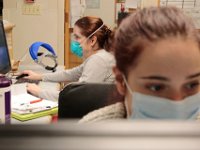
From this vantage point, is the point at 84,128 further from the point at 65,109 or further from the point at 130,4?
the point at 130,4

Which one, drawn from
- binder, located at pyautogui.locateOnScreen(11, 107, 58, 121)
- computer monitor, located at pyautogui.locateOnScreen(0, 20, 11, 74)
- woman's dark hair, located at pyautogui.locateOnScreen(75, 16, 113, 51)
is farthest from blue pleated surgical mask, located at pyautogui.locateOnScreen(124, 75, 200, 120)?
computer monitor, located at pyautogui.locateOnScreen(0, 20, 11, 74)

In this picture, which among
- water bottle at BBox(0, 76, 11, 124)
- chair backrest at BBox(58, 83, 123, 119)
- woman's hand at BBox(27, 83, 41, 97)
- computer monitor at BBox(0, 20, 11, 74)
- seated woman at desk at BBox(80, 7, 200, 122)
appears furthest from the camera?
computer monitor at BBox(0, 20, 11, 74)

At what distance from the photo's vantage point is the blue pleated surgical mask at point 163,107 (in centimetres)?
84

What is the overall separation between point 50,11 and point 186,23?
3327mm

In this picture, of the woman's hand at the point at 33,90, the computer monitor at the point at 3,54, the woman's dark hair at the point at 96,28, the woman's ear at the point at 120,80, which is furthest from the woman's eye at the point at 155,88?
the computer monitor at the point at 3,54

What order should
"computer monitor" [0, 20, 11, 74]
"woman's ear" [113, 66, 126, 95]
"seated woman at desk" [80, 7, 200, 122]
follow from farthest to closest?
1. "computer monitor" [0, 20, 11, 74]
2. "woman's ear" [113, 66, 126, 95]
3. "seated woman at desk" [80, 7, 200, 122]

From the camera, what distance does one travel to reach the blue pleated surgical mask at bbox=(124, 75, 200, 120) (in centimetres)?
84

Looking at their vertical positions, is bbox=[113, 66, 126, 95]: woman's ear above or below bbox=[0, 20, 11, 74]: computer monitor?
above

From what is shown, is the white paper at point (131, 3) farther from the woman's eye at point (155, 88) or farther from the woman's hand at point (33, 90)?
the woman's eye at point (155, 88)

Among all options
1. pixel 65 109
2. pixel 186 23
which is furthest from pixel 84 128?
pixel 65 109

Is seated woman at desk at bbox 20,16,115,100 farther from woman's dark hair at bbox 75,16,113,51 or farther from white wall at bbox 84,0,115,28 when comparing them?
white wall at bbox 84,0,115,28

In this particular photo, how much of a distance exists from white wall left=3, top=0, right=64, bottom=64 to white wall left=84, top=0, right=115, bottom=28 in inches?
15.6

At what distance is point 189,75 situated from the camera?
2.60 ft

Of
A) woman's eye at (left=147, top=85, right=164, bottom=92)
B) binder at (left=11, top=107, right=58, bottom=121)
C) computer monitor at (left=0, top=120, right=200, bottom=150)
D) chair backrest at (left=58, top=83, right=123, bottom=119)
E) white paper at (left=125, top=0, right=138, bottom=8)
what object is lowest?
binder at (left=11, top=107, right=58, bottom=121)
